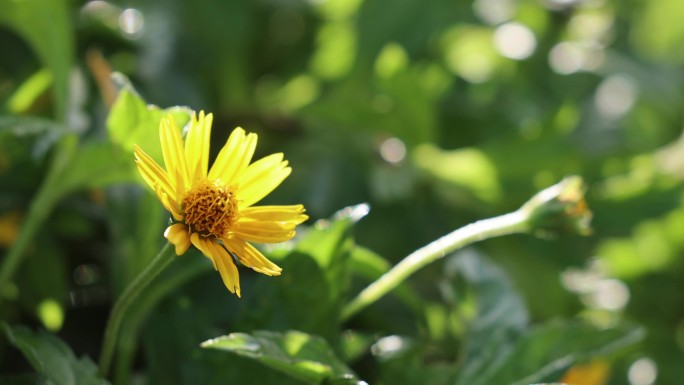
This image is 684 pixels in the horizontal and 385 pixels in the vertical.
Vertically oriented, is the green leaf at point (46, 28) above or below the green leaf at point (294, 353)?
above

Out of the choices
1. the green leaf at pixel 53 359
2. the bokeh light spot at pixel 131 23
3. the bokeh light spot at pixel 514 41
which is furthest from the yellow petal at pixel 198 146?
the bokeh light spot at pixel 514 41

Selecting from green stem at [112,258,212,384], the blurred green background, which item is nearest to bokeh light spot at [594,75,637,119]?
the blurred green background

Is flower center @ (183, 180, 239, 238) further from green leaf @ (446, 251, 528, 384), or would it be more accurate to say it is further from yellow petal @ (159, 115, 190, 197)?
green leaf @ (446, 251, 528, 384)

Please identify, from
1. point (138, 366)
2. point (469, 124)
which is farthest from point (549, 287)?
point (138, 366)

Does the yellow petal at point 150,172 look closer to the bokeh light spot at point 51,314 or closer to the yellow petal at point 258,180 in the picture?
the yellow petal at point 258,180

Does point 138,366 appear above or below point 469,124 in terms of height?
below

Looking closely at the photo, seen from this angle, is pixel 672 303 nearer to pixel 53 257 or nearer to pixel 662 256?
pixel 662 256
